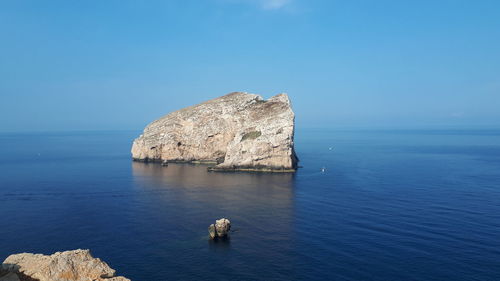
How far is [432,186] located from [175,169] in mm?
87971

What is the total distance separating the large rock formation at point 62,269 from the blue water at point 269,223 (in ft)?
44.0

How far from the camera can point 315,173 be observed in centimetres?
12538

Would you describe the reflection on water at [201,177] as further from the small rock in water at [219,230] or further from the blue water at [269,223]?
the small rock in water at [219,230]

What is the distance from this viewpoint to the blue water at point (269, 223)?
4794 cm

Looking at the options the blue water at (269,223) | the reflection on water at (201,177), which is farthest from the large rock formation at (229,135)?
the blue water at (269,223)

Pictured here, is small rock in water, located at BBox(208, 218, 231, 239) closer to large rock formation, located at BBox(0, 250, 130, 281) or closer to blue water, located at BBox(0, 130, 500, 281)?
blue water, located at BBox(0, 130, 500, 281)

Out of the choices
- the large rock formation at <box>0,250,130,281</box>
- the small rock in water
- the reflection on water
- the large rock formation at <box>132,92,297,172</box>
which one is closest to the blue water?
the reflection on water

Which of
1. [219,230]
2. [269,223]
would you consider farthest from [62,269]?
[269,223]

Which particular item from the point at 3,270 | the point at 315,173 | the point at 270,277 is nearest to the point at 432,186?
the point at 315,173

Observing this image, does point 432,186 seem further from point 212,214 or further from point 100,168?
point 100,168

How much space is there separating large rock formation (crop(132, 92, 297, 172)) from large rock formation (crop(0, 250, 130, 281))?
3834 inches

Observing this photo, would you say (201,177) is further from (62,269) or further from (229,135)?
(62,269)

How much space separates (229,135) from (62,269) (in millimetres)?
119447

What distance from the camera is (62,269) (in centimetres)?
3158
